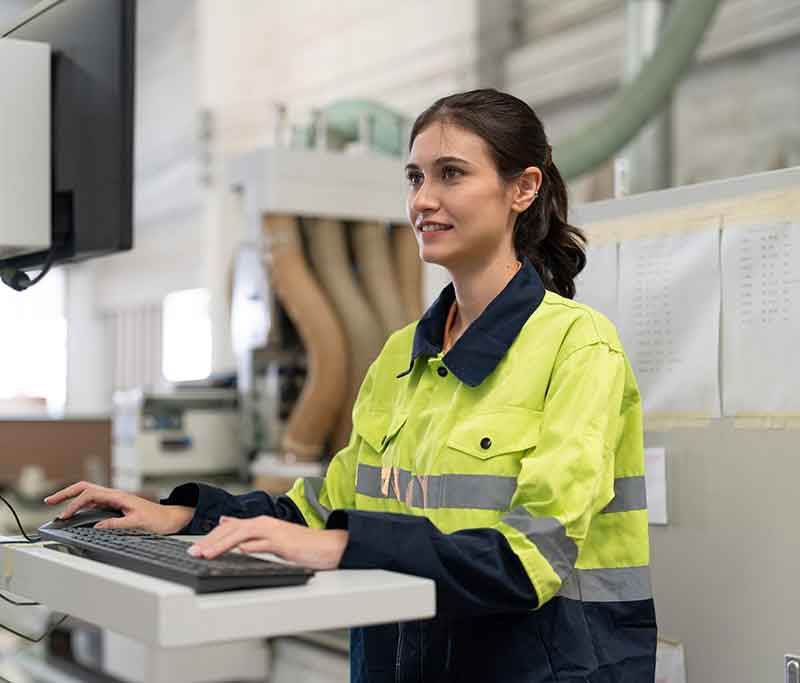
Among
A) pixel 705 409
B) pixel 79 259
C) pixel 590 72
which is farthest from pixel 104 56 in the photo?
pixel 590 72

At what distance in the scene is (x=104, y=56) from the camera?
176 centimetres

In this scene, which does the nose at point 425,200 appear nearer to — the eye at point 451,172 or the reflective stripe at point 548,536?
the eye at point 451,172

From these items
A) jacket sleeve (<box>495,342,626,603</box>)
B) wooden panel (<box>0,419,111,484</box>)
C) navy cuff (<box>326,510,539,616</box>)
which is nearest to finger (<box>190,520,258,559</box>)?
navy cuff (<box>326,510,539,616</box>)

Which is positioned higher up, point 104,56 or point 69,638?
point 104,56

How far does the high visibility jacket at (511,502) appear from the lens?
132cm

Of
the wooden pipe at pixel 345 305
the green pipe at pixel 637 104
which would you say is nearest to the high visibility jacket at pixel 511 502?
the wooden pipe at pixel 345 305

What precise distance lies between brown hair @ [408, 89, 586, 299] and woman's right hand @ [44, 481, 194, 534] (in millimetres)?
590

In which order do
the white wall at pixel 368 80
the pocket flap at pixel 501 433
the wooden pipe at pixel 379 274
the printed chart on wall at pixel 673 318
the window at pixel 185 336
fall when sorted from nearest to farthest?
the pocket flap at pixel 501 433 → the printed chart on wall at pixel 673 318 → the wooden pipe at pixel 379 274 → the white wall at pixel 368 80 → the window at pixel 185 336

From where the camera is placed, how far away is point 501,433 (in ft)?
4.91

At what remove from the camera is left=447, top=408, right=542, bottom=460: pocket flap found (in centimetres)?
149

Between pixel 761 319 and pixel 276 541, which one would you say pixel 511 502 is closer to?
pixel 276 541

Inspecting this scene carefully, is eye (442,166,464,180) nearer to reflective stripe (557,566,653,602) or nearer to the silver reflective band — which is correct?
the silver reflective band

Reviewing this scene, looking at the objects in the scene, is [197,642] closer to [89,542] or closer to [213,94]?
[89,542]

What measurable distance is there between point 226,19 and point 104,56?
19.6ft
